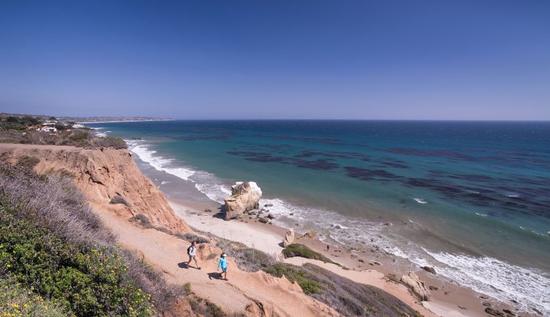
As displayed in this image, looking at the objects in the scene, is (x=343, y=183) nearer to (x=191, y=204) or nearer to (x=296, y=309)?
(x=191, y=204)

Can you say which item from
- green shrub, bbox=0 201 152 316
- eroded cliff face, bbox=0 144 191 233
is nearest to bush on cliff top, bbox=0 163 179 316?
green shrub, bbox=0 201 152 316

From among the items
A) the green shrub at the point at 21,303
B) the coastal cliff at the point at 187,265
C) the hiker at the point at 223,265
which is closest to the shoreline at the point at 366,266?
the coastal cliff at the point at 187,265

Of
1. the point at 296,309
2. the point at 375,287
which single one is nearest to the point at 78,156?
the point at 296,309

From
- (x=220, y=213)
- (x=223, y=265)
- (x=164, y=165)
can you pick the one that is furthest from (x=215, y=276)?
(x=164, y=165)

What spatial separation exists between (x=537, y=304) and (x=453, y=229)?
31.1ft

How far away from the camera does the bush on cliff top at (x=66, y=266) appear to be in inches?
241

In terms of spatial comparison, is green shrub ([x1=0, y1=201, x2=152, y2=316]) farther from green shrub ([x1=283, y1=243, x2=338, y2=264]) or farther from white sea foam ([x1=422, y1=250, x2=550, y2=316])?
white sea foam ([x1=422, y1=250, x2=550, y2=316])

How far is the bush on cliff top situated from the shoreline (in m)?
12.0

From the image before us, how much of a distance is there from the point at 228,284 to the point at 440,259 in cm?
1842

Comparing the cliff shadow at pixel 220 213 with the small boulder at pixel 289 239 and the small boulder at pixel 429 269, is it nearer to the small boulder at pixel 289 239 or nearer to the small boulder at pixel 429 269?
the small boulder at pixel 289 239

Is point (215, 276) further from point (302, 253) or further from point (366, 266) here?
point (366, 266)

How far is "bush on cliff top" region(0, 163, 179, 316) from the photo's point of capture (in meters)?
6.12

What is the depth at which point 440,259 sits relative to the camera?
21781 millimetres

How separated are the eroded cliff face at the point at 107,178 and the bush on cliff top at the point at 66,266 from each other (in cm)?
796
